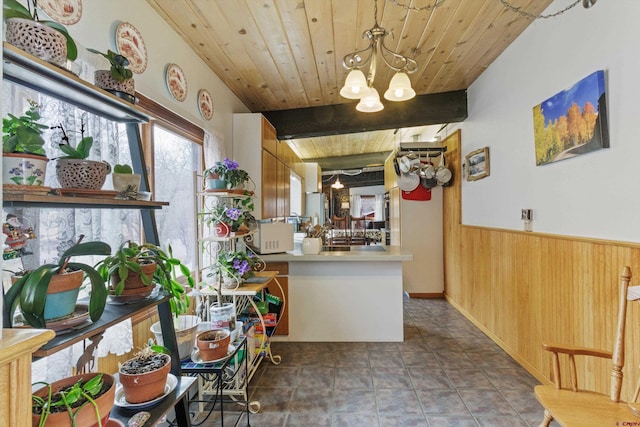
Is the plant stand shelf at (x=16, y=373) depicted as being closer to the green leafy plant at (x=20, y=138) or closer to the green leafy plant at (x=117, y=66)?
the green leafy plant at (x=20, y=138)

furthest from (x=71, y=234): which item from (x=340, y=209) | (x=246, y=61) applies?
(x=340, y=209)

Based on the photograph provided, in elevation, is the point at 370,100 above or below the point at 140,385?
above

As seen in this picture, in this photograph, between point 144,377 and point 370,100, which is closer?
point 144,377

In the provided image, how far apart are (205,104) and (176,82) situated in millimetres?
418

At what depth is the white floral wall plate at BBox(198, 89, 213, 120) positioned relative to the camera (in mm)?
2428

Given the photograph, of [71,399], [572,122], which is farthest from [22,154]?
[572,122]

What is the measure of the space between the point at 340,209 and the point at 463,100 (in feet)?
28.3

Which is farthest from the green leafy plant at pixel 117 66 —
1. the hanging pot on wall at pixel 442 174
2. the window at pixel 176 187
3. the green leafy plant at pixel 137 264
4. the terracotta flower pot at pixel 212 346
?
the hanging pot on wall at pixel 442 174

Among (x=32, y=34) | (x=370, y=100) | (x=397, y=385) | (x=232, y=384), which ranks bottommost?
(x=397, y=385)

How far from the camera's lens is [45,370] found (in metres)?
1.19

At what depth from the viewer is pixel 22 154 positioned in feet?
2.52

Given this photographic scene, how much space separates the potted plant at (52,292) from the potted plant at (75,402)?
7.2 inches

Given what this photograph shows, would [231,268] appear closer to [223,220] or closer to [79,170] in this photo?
[223,220]

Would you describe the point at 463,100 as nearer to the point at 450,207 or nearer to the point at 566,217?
the point at 450,207
